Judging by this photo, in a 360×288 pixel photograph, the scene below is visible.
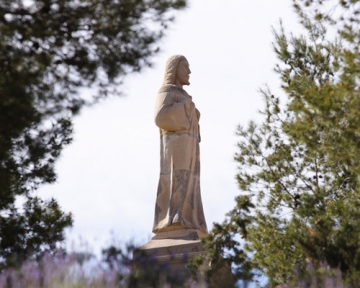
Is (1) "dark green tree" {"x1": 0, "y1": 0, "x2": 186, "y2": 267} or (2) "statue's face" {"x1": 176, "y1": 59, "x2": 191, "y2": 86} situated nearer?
(1) "dark green tree" {"x1": 0, "y1": 0, "x2": 186, "y2": 267}

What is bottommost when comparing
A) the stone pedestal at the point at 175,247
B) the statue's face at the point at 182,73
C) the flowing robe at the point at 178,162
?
the stone pedestal at the point at 175,247

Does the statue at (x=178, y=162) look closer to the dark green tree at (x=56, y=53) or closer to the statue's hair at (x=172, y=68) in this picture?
the statue's hair at (x=172, y=68)

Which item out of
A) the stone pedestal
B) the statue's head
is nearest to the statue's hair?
the statue's head

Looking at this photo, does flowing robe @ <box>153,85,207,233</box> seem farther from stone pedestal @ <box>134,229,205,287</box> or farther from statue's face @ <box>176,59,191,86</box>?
statue's face @ <box>176,59,191,86</box>

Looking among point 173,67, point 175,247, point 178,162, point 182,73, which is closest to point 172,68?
point 173,67

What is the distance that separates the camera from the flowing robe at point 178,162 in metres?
17.0

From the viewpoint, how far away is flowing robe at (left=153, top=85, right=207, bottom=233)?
17045 mm

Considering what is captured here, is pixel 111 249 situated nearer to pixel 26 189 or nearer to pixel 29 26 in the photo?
pixel 29 26

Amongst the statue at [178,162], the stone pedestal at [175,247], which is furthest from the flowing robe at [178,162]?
the stone pedestal at [175,247]

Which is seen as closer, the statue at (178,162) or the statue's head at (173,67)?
the statue at (178,162)

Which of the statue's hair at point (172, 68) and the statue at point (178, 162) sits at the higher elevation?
the statue's hair at point (172, 68)

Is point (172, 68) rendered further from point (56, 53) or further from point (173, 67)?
point (56, 53)

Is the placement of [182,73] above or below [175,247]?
above

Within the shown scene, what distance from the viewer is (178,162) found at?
1719cm
